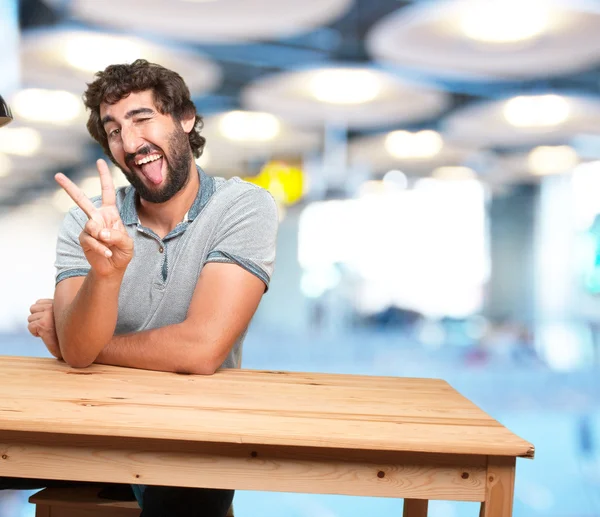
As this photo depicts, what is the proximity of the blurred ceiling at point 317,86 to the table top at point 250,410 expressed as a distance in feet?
11.8

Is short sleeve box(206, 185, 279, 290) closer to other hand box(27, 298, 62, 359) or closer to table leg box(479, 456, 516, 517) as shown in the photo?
other hand box(27, 298, 62, 359)

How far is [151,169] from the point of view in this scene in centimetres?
153

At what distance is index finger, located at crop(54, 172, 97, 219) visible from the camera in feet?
4.00

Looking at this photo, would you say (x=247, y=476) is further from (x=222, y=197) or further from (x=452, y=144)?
(x=452, y=144)

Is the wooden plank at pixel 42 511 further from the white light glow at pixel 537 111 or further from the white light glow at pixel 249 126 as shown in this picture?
the white light glow at pixel 537 111

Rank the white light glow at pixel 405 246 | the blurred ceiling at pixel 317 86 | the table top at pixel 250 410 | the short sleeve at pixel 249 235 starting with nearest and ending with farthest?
the table top at pixel 250 410 → the short sleeve at pixel 249 235 → the blurred ceiling at pixel 317 86 → the white light glow at pixel 405 246

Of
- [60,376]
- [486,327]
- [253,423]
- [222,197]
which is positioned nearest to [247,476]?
[253,423]

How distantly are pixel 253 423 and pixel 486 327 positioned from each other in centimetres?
499

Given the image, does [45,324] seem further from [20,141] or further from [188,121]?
[20,141]

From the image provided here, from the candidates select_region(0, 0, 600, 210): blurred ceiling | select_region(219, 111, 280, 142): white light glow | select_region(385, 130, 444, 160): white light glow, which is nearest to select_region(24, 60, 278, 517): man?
select_region(0, 0, 600, 210): blurred ceiling

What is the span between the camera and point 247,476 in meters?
0.91

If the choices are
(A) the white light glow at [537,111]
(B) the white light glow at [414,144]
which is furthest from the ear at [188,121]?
(A) the white light glow at [537,111]

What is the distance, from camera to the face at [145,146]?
1521mm

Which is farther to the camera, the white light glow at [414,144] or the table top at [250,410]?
the white light glow at [414,144]
